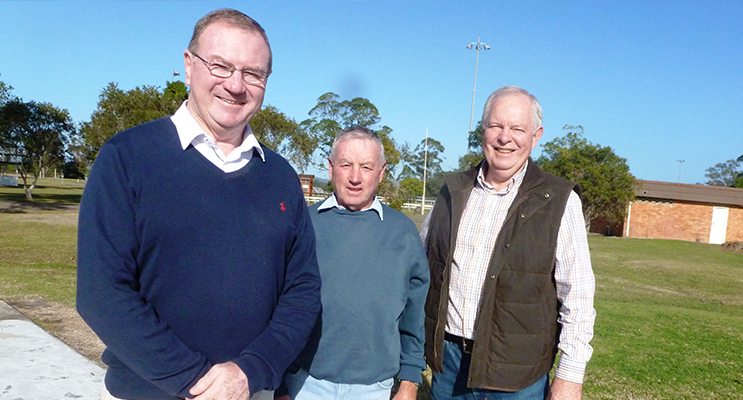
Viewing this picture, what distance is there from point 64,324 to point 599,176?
101 ft

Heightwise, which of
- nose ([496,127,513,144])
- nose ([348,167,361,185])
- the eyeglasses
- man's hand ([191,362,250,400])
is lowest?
man's hand ([191,362,250,400])

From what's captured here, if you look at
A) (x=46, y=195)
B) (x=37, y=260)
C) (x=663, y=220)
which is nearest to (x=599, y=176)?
(x=663, y=220)

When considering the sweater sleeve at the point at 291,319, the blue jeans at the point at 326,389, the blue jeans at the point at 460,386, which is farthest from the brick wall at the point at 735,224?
the sweater sleeve at the point at 291,319

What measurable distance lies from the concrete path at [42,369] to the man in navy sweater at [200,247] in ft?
7.53

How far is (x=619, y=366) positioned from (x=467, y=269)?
3.73m

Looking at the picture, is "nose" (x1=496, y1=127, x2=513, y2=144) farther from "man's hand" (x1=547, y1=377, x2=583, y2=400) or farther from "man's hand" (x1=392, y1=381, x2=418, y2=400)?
"man's hand" (x1=392, y1=381, x2=418, y2=400)

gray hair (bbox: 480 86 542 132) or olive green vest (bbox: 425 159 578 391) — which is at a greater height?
gray hair (bbox: 480 86 542 132)

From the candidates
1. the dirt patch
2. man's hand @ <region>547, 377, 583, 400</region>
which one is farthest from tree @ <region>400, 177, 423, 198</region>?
man's hand @ <region>547, 377, 583, 400</region>

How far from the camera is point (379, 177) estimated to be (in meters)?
2.71

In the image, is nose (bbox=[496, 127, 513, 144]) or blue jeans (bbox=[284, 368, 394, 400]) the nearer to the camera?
blue jeans (bbox=[284, 368, 394, 400])

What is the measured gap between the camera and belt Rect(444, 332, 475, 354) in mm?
2574

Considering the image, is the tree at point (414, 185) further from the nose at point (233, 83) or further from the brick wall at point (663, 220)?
the nose at point (233, 83)

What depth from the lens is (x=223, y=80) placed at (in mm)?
1847

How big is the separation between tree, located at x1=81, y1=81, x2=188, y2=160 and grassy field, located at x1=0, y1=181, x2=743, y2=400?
476 inches
